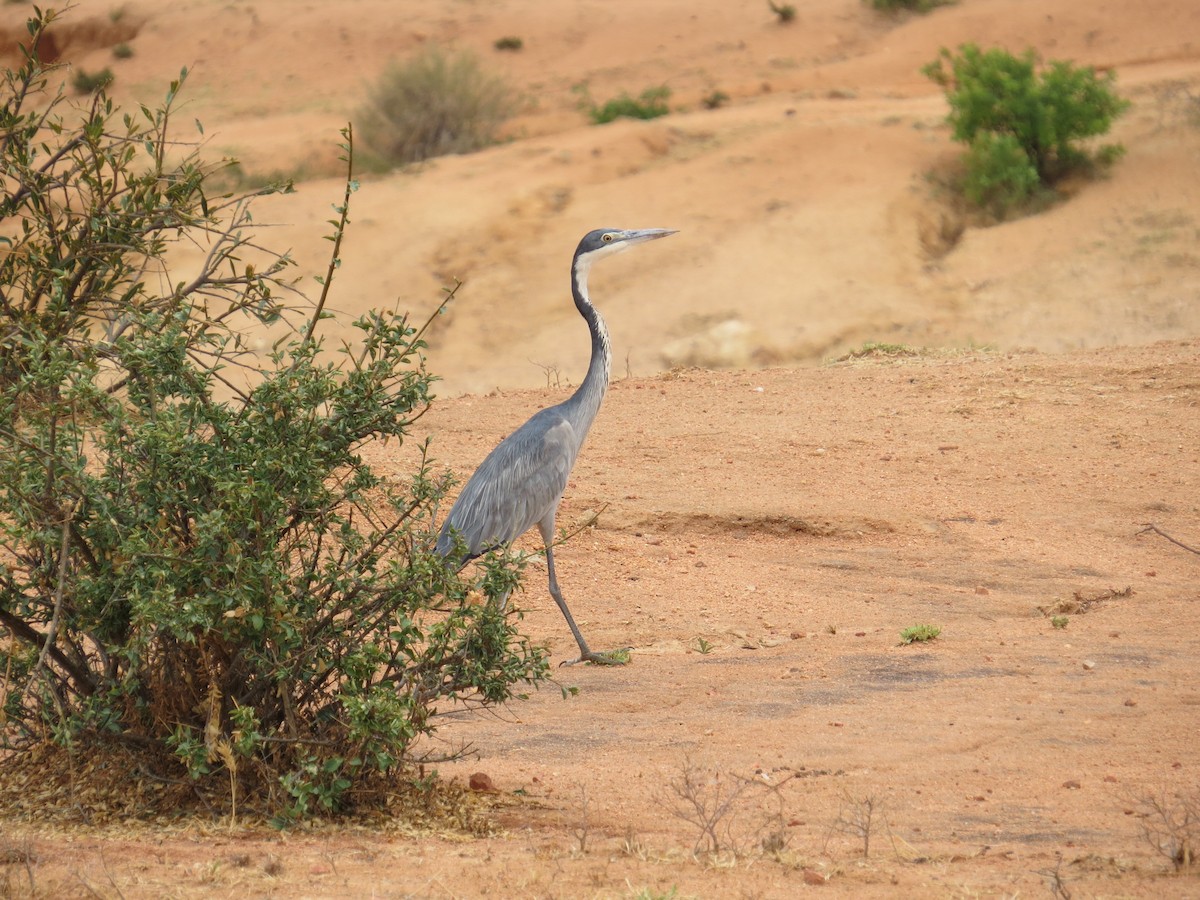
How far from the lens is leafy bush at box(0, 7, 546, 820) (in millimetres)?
3904

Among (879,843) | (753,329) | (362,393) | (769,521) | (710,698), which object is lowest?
(753,329)

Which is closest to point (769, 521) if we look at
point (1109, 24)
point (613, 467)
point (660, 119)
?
point (613, 467)

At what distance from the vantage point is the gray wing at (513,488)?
22.9 ft

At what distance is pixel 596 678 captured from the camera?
619cm

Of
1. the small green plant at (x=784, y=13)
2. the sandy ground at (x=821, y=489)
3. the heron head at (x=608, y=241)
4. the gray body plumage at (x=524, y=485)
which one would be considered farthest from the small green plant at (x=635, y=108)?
the gray body plumage at (x=524, y=485)

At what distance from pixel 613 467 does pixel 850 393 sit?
244 cm

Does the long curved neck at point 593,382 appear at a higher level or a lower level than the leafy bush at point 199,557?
lower

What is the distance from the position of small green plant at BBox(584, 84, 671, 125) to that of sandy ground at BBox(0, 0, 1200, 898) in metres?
1.35

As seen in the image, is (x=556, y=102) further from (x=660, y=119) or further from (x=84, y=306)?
(x=84, y=306)

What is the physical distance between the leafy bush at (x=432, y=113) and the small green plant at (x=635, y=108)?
181cm

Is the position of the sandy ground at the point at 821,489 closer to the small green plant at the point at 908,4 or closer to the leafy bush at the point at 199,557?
the leafy bush at the point at 199,557

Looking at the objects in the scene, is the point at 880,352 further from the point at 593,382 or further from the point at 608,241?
the point at 593,382

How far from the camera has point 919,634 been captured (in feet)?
20.7

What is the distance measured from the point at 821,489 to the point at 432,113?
647 inches
